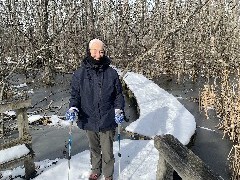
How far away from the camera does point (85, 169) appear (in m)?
4.96

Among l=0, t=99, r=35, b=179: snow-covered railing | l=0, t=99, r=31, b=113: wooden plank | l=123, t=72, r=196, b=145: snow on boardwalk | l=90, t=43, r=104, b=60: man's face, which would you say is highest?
l=90, t=43, r=104, b=60: man's face

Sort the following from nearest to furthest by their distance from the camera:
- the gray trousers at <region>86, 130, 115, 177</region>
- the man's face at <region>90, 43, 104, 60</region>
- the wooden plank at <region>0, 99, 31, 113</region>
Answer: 1. the man's face at <region>90, 43, 104, 60</region>
2. the gray trousers at <region>86, 130, 115, 177</region>
3. the wooden plank at <region>0, 99, 31, 113</region>

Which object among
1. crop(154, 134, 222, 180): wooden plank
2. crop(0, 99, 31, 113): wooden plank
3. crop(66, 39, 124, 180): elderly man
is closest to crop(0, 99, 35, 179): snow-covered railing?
crop(0, 99, 31, 113): wooden plank

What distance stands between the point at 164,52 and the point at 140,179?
1392 centimetres

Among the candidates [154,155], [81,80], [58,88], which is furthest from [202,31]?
[81,80]

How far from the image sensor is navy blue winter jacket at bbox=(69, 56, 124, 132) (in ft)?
13.9

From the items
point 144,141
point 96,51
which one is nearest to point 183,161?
point 96,51

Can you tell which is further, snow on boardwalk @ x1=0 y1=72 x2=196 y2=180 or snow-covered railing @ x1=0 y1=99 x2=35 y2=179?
snow on boardwalk @ x1=0 y1=72 x2=196 y2=180

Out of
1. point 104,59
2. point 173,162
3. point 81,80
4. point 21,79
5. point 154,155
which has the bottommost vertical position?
point 21,79

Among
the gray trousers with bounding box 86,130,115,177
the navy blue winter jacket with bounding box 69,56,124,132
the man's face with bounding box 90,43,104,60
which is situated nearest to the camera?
the man's face with bounding box 90,43,104,60

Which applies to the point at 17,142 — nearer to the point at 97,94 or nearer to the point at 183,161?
the point at 97,94

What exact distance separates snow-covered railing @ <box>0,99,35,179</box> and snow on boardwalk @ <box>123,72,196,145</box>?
2.99 metres

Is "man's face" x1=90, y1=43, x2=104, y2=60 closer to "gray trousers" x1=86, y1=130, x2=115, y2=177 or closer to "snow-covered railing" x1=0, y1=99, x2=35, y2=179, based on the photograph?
"gray trousers" x1=86, y1=130, x2=115, y2=177

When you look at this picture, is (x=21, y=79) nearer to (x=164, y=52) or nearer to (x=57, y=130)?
(x=164, y=52)
